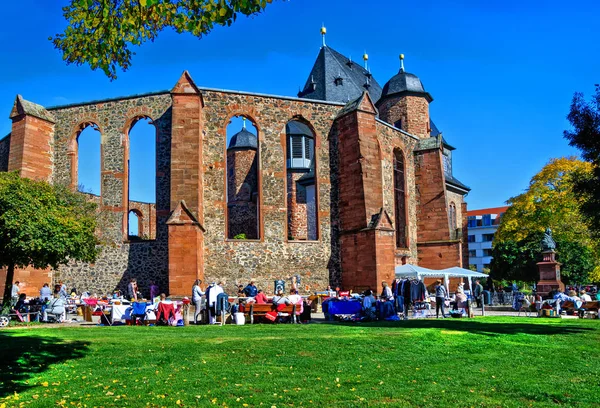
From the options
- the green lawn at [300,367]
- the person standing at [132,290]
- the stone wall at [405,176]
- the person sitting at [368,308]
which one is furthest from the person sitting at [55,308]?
the stone wall at [405,176]

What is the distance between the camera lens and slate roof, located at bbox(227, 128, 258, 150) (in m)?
40.8

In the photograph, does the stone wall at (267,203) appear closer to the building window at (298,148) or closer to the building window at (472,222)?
the building window at (298,148)

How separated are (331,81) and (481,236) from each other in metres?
62.3

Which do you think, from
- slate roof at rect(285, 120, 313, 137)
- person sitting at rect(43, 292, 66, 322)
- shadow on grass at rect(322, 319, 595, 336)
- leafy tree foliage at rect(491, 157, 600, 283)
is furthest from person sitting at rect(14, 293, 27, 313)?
leafy tree foliage at rect(491, 157, 600, 283)

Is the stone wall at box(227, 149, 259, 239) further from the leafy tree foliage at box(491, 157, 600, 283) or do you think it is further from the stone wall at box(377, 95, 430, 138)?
the leafy tree foliage at box(491, 157, 600, 283)

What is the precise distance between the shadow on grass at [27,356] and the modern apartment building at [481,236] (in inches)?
3424

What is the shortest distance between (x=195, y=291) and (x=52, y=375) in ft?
26.0

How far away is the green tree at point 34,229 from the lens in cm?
1570

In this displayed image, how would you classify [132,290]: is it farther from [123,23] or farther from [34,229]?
[123,23]

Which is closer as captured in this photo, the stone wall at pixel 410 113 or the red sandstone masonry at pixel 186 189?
the red sandstone masonry at pixel 186 189

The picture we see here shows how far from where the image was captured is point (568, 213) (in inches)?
1451

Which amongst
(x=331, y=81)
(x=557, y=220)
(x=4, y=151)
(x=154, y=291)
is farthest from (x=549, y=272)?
(x=4, y=151)

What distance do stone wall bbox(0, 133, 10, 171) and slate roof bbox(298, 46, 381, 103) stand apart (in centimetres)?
1914

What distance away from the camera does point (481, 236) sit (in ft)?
307
